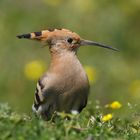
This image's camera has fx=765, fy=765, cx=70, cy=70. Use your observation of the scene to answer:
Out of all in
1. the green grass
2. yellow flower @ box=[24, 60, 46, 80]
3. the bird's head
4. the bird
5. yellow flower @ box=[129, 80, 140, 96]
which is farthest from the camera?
yellow flower @ box=[24, 60, 46, 80]

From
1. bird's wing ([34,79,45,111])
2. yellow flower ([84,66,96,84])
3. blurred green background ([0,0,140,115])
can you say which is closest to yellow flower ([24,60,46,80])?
blurred green background ([0,0,140,115])

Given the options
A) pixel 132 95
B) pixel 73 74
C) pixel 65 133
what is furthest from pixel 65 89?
pixel 132 95

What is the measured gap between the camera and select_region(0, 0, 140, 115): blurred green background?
1012cm

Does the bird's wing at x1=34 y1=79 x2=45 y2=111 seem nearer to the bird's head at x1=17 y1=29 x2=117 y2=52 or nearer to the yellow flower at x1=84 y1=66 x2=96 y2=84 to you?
the bird's head at x1=17 y1=29 x2=117 y2=52

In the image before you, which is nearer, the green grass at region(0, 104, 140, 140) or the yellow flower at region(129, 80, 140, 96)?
the green grass at region(0, 104, 140, 140)

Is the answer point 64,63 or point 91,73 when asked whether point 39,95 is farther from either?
point 91,73

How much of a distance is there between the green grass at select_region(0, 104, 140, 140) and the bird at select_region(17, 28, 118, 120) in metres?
0.33

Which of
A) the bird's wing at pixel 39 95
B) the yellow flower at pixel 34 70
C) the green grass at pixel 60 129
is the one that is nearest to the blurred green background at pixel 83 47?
the yellow flower at pixel 34 70

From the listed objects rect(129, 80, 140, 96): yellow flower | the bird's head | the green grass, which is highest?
the bird's head

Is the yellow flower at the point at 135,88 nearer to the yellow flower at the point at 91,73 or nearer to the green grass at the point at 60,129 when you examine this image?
the yellow flower at the point at 91,73

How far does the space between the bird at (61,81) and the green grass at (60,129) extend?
1.09 ft

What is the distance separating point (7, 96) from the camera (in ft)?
32.9

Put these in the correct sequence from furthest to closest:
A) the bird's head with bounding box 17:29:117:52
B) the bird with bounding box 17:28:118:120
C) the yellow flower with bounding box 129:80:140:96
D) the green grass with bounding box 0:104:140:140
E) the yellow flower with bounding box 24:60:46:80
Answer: the yellow flower with bounding box 24:60:46:80
the yellow flower with bounding box 129:80:140:96
the bird's head with bounding box 17:29:117:52
the bird with bounding box 17:28:118:120
the green grass with bounding box 0:104:140:140

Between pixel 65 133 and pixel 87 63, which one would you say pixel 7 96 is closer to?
pixel 87 63
